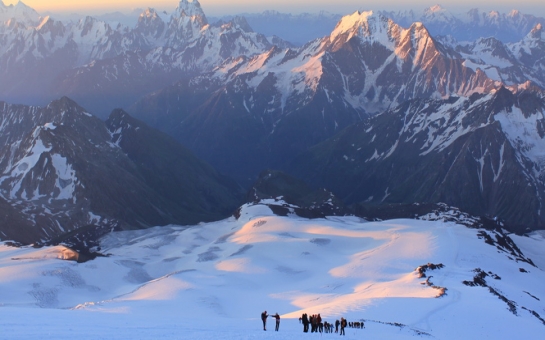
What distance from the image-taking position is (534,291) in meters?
101

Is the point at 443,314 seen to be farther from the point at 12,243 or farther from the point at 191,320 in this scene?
the point at 12,243

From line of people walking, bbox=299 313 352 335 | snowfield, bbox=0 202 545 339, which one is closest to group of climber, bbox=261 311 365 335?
line of people walking, bbox=299 313 352 335

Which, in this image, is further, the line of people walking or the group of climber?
the group of climber

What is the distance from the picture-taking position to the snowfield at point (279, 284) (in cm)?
5822

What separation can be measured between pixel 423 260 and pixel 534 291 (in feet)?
66.3

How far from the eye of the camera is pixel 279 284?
109 m

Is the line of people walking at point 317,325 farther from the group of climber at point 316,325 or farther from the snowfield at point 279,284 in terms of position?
the snowfield at point 279,284

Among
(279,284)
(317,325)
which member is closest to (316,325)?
(317,325)

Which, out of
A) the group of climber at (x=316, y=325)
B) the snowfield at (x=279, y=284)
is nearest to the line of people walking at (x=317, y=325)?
the group of climber at (x=316, y=325)

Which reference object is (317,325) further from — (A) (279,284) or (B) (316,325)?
(A) (279,284)

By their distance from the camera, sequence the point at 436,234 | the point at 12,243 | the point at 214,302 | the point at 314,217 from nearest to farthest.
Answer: the point at 214,302
the point at 436,234
the point at 12,243
the point at 314,217

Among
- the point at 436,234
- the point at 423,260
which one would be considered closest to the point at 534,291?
the point at 423,260

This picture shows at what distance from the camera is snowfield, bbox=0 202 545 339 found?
58219 mm

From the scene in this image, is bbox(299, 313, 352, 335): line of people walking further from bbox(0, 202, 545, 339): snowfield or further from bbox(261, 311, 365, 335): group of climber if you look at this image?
bbox(0, 202, 545, 339): snowfield
